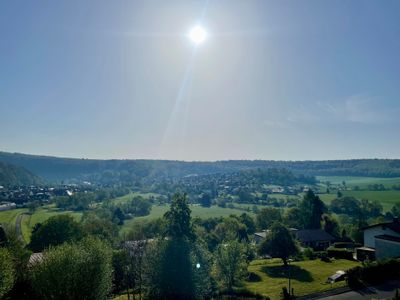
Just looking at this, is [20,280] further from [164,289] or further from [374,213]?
[374,213]

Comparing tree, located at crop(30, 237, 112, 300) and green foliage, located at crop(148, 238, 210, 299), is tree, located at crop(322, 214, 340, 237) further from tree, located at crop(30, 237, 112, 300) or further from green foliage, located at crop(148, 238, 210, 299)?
tree, located at crop(30, 237, 112, 300)

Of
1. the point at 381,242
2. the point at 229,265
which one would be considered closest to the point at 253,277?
the point at 229,265

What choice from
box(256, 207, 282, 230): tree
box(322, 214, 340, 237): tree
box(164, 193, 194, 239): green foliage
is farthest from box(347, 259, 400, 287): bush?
box(256, 207, 282, 230): tree

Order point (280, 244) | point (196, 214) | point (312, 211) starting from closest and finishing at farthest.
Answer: point (280, 244) → point (312, 211) → point (196, 214)

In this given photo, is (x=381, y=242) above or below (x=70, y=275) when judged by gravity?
below

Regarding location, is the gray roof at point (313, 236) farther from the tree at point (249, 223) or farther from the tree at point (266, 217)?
the tree at point (266, 217)

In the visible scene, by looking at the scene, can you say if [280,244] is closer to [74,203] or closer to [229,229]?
[229,229]

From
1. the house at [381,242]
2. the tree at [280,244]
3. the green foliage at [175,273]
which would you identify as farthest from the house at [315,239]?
the green foliage at [175,273]
